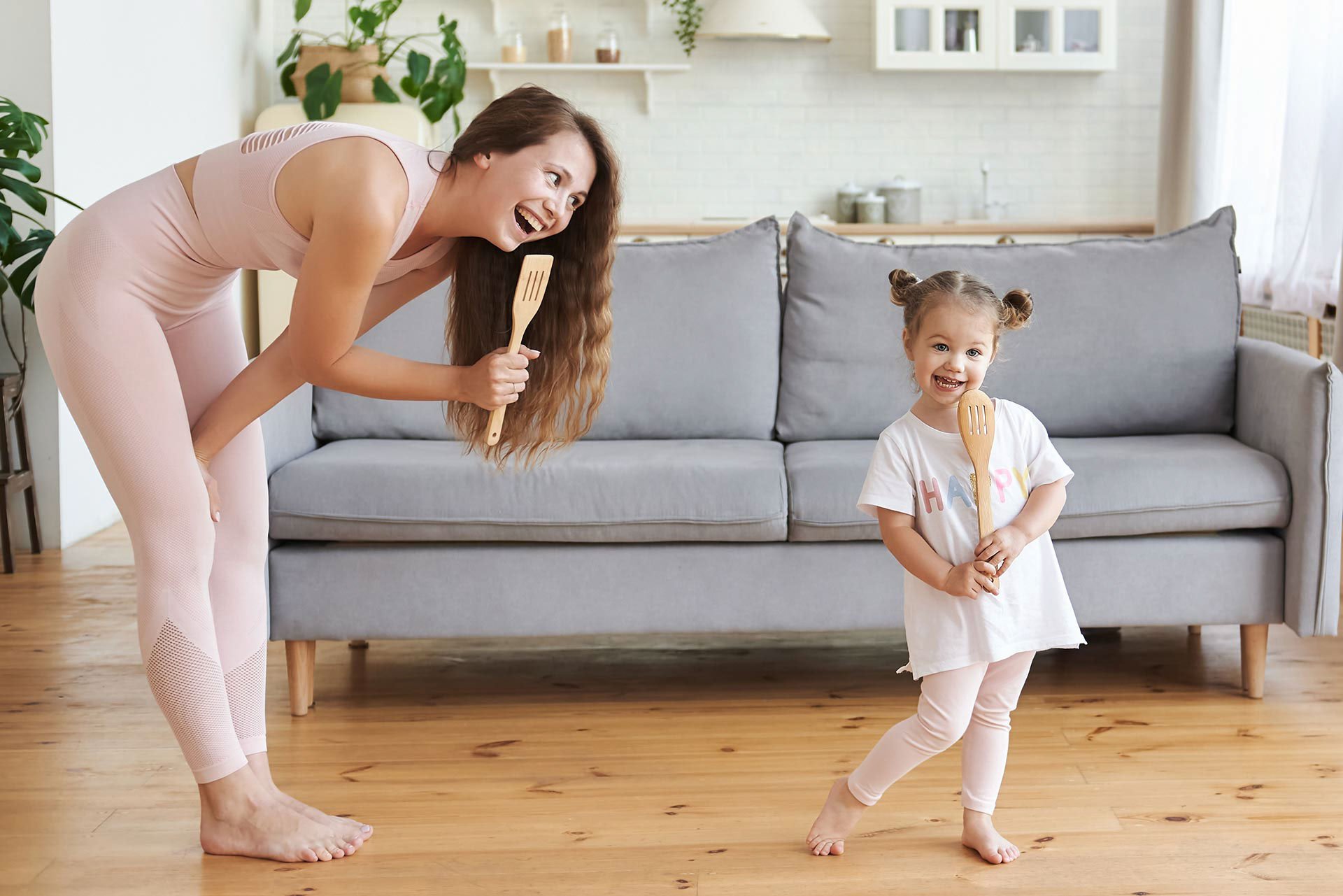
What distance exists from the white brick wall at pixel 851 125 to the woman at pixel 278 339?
15.0ft

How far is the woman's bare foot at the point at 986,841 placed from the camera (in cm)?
170

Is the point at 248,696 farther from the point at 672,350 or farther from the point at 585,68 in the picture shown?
the point at 585,68

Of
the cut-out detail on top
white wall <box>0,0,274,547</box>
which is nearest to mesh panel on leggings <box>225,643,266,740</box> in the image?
the cut-out detail on top

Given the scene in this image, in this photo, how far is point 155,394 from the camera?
1597mm

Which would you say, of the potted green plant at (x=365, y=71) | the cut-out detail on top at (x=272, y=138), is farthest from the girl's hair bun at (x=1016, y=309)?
the potted green plant at (x=365, y=71)

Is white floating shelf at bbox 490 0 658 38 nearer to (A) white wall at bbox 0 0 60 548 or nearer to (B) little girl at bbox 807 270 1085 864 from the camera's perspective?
(A) white wall at bbox 0 0 60 548

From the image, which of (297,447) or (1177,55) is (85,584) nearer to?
(297,447)

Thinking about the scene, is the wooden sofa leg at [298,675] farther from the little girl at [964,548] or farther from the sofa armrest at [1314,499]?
the sofa armrest at [1314,499]

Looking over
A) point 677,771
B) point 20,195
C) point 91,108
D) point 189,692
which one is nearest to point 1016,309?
point 677,771

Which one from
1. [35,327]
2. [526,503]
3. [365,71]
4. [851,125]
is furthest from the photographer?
[851,125]

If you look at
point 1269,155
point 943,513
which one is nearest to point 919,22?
point 1269,155

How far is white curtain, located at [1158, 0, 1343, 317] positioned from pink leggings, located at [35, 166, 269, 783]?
3451mm

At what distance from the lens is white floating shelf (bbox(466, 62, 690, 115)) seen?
19.5 feet

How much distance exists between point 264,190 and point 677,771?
112cm
